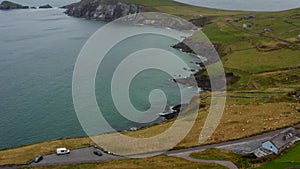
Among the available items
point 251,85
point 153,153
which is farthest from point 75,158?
point 251,85

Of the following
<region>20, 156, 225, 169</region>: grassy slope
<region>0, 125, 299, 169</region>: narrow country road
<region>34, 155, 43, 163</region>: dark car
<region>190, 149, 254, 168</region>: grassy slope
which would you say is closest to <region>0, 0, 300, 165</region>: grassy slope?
<region>34, 155, 43, 163</region>: dark car

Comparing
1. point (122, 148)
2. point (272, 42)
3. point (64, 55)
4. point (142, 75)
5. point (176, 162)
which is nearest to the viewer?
point (176, 162)

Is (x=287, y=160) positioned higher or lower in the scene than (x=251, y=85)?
higher

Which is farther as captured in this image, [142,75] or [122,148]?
[142,75]

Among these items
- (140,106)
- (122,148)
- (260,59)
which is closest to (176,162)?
(122,148)

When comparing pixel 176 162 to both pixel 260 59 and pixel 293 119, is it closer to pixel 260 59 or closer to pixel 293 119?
pixel 293 119

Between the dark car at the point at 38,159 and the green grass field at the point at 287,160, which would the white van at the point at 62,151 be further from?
the green grass field at the point at 287,160

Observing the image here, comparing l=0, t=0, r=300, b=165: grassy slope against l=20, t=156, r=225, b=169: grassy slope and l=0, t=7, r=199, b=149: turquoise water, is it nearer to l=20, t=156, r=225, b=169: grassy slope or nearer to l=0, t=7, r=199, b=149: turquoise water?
l=20, t=156, r=225, b=169: grassy slope

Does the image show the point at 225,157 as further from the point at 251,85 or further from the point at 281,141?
the point at 251,85
